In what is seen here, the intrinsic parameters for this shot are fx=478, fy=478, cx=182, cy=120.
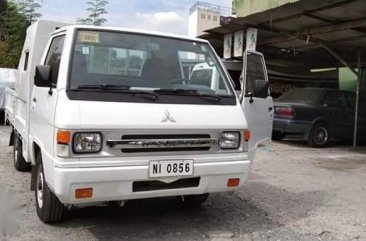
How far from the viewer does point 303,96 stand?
42.4 ft

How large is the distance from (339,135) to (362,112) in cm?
107

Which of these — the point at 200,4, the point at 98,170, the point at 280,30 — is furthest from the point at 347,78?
the point at 200,4

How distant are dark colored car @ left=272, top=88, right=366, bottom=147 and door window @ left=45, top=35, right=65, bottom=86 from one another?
8.02 metres

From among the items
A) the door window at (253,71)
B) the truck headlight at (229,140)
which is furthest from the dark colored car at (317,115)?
the truck headlight at (229,140)

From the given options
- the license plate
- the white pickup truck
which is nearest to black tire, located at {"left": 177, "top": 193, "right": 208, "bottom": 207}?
the white pickup truck

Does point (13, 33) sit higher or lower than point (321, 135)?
higher

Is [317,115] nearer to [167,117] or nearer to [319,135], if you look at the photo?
[319,135]

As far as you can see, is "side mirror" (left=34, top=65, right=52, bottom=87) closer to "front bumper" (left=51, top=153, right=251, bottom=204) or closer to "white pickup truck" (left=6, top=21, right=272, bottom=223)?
"white pickup truck" (left=6, top=21, right=272, bottom=223)

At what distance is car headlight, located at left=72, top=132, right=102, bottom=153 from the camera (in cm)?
402

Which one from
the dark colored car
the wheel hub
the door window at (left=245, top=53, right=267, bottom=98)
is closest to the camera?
the door window at (left=245, top=53, right=267, bottom=98)

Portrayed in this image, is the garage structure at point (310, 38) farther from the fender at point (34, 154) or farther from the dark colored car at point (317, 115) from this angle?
the fender at point (34, 154)

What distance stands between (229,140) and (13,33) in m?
25.0

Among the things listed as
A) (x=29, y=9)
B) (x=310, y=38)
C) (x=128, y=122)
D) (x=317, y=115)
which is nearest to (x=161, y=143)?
(x=128, y=122)

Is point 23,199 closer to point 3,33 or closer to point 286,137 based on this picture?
point 286,137
